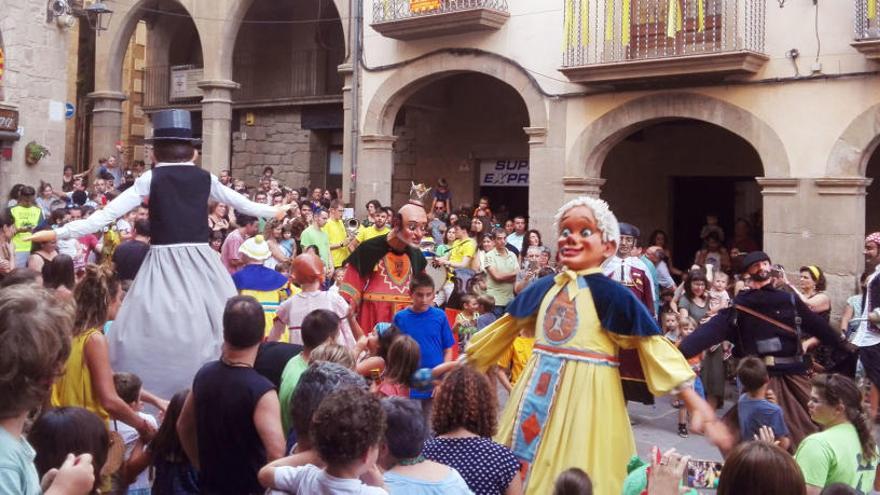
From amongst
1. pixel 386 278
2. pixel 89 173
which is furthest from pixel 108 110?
pixel 386 278

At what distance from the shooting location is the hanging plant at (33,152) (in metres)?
15.5

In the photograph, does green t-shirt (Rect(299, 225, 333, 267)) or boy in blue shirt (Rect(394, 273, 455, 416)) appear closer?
boy in blue shirt (Rect(394, 273, 455, 416))

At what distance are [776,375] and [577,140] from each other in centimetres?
930

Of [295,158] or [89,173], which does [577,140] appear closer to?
[295,158]

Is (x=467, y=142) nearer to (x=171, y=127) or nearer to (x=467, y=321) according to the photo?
(x=467, y=321)

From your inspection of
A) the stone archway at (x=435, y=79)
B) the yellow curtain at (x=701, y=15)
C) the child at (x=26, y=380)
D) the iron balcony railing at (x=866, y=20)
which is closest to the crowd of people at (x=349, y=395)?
the child at (x=26, y=380)

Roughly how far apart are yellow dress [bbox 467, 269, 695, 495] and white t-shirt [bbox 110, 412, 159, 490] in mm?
1682

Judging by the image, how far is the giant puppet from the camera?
665 cm

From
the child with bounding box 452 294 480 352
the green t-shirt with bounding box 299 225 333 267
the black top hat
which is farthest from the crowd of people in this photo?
the green t-shirt with bounding box 299 225 333 267

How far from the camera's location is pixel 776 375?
5.97m

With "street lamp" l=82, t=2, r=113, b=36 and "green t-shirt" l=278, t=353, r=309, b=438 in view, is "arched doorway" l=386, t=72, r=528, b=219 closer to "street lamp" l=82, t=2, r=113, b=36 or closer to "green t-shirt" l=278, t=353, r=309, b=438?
"street lamp" l=82, t=2, r=113, b=36

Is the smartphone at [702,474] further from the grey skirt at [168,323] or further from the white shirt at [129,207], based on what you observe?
the white shirt at [129,207]

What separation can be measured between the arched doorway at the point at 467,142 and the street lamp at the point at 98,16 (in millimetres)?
5847

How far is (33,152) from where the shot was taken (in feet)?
50.8
